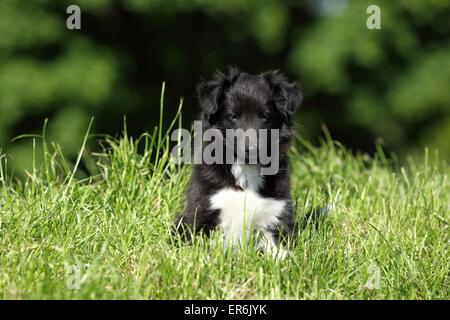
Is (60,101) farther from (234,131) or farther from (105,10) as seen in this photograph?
(234,131)

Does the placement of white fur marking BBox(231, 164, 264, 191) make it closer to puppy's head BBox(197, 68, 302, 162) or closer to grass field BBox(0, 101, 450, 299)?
puppy's head BBox(197, 68, 302, 162)

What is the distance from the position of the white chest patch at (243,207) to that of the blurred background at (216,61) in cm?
810

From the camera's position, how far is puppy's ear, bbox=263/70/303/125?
516cm

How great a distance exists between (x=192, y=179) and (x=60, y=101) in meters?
9.47

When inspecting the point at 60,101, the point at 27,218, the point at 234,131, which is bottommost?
the point at 27,218

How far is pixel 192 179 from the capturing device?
521 cm

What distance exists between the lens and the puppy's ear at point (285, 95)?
516cm

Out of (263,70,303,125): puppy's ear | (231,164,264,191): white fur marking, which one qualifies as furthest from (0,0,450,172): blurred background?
(231,164,264,191): white fur marking

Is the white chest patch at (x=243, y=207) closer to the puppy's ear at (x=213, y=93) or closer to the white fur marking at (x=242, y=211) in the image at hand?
the white fur marking at (x=242, y=211)

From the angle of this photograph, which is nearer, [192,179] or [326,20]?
[192,179]

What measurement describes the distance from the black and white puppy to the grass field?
243mm

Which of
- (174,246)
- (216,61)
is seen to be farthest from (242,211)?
(216,61)
